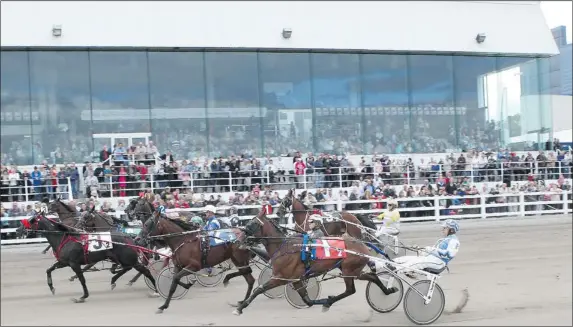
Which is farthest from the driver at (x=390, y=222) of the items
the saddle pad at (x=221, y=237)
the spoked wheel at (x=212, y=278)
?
the saddle pad at (x=221, y=237)

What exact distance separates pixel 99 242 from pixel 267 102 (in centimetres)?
1694

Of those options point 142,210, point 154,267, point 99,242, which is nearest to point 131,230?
point 142,210

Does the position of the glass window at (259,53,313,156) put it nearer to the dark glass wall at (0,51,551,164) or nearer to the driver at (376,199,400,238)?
the dark glass wall at (0,51,551,164)

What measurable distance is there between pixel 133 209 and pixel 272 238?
18.8 feet

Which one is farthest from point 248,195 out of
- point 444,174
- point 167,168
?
point 444,174

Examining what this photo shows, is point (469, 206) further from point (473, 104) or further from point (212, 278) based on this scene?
point (212, 278)

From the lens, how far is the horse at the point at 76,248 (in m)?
12.5

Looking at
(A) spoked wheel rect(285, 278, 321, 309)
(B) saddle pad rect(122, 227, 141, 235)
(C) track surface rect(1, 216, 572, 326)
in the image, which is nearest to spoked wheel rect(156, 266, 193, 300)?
(C) track surface rect(1, 216, 572, 326)

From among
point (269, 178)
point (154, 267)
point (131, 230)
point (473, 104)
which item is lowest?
point (154, 267)

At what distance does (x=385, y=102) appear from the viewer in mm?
30719

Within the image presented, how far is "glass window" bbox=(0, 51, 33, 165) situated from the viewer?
25.4 meters

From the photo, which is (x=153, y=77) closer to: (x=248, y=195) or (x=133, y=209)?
(x=248, y=195)

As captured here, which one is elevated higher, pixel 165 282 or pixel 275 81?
pixel 275 81

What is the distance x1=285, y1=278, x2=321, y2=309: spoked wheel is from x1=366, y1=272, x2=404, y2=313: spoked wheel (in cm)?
99
